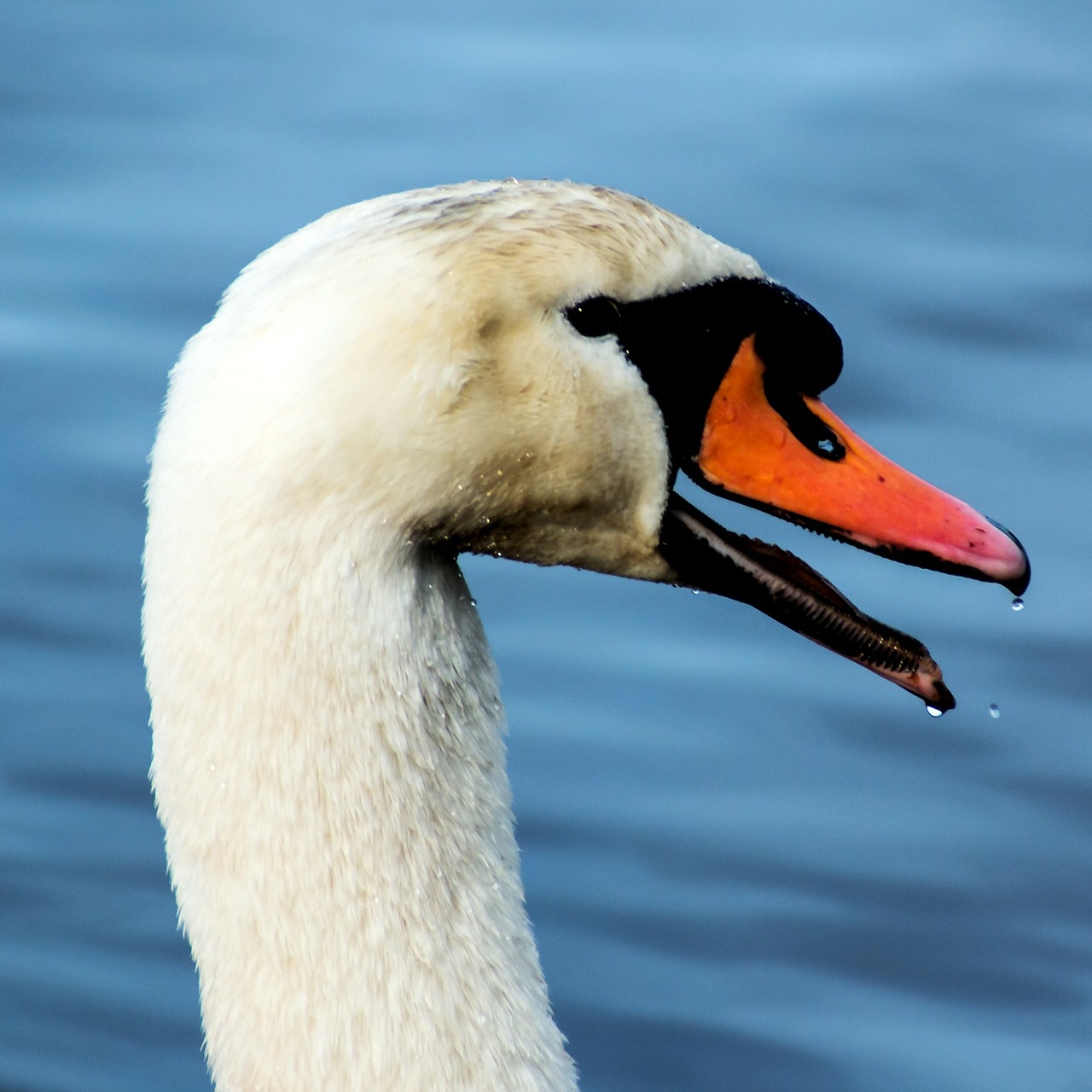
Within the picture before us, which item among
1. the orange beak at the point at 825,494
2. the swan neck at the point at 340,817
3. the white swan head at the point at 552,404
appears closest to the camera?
the white swan head at the point at 552,404

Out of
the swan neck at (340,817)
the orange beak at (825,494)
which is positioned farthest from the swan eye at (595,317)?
the swan neck at (340,817)

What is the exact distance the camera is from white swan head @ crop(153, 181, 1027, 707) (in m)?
2.74

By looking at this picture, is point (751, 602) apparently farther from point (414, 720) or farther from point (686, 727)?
point (686, 727)

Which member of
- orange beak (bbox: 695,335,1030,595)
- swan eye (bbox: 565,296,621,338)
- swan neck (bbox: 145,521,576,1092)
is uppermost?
swan eye (bbox: 565,296,621,338)

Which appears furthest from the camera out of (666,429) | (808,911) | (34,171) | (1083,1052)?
(34,171)

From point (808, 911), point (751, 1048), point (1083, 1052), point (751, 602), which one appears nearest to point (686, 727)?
point (808, 911)

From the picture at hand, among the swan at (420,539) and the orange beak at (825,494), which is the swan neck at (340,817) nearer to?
the swan at (420,539)

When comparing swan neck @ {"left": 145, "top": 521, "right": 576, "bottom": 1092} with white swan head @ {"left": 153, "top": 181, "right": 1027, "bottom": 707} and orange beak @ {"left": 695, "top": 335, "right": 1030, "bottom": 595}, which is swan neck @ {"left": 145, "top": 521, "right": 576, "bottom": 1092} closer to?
white swan head @ {"left": 153, "top": 181, "right": 1027, "bottom": 707}

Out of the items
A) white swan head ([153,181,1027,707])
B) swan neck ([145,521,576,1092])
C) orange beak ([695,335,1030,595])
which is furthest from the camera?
orange beak ([695,335,1030,595])

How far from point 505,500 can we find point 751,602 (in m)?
0.49

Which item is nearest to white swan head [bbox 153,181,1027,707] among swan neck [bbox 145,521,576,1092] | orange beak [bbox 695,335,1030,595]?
orange beak [bbox 695,335,1030,595]

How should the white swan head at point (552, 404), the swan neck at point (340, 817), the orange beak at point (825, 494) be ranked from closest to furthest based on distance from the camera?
the white swan head at point (552, 404), the swan neck at point (340, 817), the orange beak at point (825, 494)

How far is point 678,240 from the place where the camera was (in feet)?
9.84

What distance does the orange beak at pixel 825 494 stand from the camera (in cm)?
317
